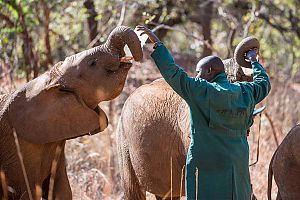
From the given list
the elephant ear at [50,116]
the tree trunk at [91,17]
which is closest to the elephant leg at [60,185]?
the elephant ear at [50,116]

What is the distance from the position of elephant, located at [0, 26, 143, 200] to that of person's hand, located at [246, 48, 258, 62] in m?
0.82

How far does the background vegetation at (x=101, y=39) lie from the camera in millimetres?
8883

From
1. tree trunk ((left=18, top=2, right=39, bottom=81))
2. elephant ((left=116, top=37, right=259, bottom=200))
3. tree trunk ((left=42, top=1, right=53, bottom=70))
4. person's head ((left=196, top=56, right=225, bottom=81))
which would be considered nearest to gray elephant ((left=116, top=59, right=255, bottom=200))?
elephant ((left=116, top=37, right=259, bottom=200))

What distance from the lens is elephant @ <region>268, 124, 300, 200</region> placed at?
6.55m

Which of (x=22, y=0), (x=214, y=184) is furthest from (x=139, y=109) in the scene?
(x=22, y=0)

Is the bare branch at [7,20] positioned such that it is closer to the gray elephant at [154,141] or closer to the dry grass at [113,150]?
the dry grass at [113,150]

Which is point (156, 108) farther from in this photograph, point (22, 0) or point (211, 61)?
point (22, 0)

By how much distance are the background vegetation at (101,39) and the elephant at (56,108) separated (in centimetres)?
170

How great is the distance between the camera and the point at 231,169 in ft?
17.7

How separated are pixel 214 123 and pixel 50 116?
1020mm

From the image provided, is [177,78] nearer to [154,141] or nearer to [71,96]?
[71,96]

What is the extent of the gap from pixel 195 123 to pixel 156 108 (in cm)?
165

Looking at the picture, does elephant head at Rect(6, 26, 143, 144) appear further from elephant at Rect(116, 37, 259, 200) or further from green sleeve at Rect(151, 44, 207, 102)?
elephant at Rect(116, 37, 259, 200)

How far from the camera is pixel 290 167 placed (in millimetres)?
6602
